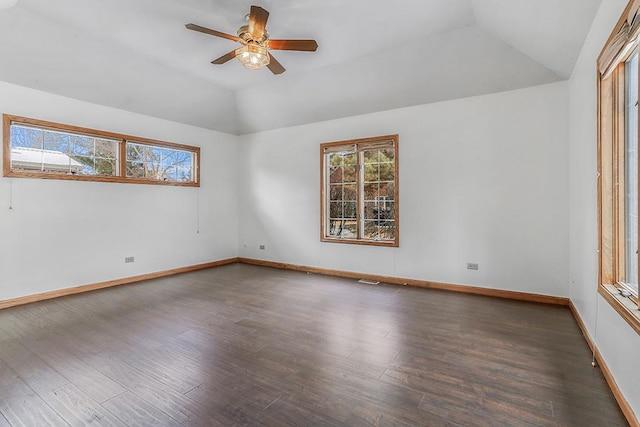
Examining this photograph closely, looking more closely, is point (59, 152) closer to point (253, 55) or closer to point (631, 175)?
point (253, 55)

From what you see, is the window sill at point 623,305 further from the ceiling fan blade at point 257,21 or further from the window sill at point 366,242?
the ceiling fan blade at point 257,21

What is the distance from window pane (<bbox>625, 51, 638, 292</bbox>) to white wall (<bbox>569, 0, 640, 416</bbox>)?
306 mm

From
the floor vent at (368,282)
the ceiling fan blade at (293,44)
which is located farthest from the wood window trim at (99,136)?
the floor vent at (368,282)

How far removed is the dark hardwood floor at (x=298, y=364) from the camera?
1842 mm

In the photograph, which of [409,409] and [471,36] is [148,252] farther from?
[471,36]

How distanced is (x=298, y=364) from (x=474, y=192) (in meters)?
3.30

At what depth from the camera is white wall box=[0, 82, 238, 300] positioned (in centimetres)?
386

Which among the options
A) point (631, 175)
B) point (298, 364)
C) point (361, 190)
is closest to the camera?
point (631, 175)

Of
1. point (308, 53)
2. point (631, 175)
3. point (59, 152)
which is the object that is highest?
point (308, 53)

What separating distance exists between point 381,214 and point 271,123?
2.77 m

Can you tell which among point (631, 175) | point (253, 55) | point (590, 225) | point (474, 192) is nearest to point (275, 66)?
point (253, 55)

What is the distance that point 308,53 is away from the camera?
4.08 m

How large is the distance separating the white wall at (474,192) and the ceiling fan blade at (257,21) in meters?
2.58

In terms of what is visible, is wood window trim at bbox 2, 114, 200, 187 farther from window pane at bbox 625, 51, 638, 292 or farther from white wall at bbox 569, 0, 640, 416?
window pane at bbox 625, 51, 638, 292
